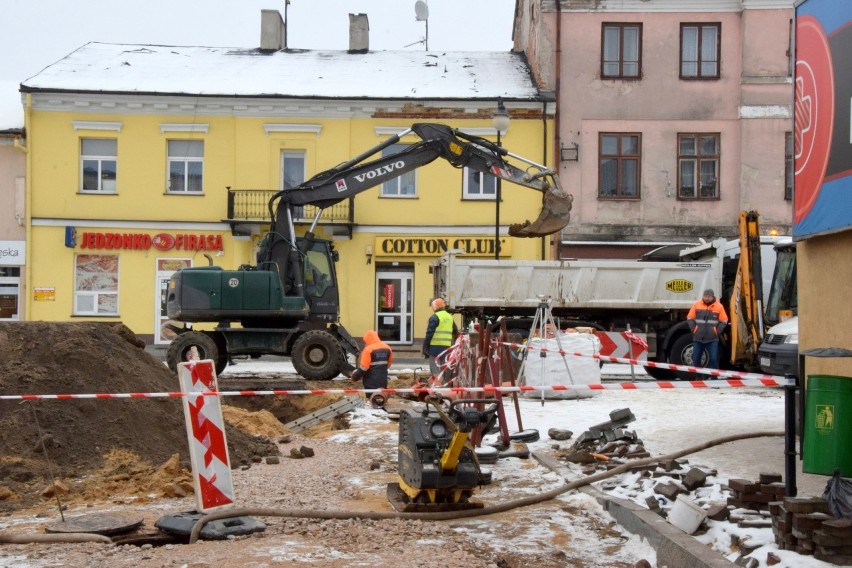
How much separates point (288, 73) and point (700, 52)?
1212cm

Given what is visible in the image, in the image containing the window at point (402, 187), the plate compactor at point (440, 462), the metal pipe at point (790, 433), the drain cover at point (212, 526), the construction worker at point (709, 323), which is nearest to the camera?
the metal pipe at point (790, 433)

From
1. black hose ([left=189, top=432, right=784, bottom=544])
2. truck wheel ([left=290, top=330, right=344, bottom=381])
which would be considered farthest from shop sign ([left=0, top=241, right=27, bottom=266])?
black hose ([left=189, top=432, right=784, bottom=544])

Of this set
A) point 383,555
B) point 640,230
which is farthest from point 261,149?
point 383,555

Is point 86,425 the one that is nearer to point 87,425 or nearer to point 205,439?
point 87,425

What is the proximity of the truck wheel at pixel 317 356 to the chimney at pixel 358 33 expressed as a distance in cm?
1742

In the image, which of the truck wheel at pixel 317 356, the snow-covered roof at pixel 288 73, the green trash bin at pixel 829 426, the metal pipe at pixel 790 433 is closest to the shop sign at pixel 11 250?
the snow-covered roof at pixel 288 73

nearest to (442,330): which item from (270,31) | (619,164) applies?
(619,164)

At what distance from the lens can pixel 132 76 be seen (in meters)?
31.6

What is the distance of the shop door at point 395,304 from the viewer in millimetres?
30703

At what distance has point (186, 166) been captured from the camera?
30.7 m

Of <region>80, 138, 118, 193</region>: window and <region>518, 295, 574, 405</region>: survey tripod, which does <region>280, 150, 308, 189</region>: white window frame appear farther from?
<region>518, 295, 574, 405</region>: survey tripod

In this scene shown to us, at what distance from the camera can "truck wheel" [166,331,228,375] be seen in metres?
19.8

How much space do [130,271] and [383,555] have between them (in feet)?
82.4

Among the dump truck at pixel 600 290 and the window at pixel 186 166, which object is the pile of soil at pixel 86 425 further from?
the window at pixel 186 166
